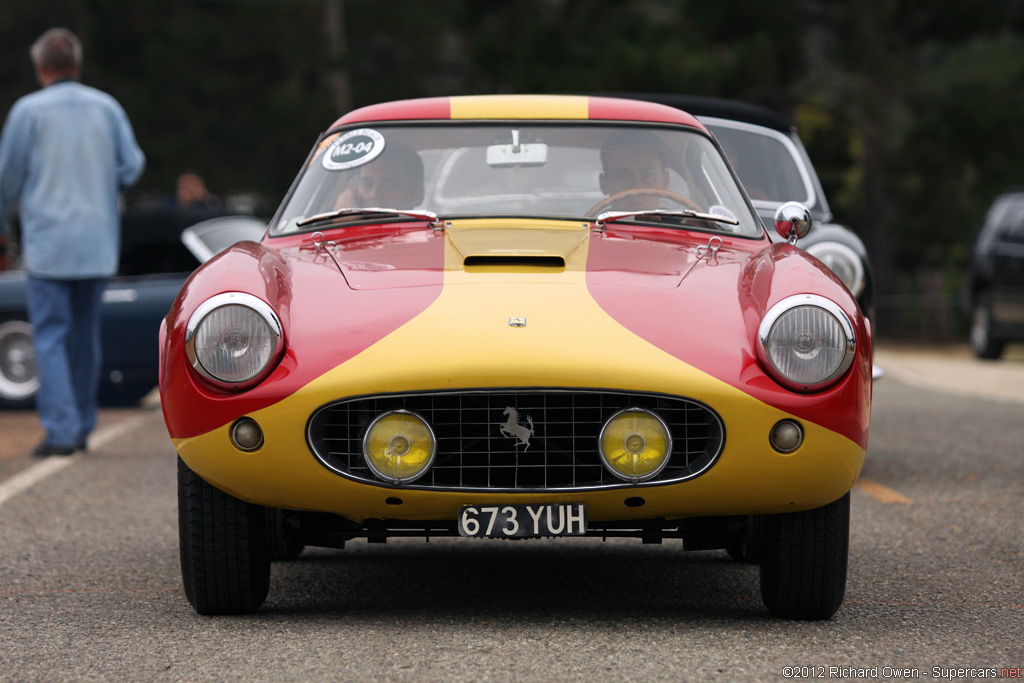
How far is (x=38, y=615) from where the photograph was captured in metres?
4.15

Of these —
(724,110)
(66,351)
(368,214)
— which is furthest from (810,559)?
(66,351)

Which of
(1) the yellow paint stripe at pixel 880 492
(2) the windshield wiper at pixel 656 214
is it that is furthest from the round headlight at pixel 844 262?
(2) the windshield wiper at pixel 656 214

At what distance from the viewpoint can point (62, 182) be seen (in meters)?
7.82

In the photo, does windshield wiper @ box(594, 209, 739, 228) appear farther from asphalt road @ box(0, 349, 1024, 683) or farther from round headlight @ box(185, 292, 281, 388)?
round headlight @ box(185, 292, 281, 388)

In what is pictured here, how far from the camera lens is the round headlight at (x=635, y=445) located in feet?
12.0

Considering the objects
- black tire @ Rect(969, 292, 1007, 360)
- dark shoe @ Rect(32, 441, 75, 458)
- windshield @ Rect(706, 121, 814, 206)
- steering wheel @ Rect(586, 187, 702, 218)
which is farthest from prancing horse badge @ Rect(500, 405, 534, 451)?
black tire @ Rect(969, 292, 1007, 360)

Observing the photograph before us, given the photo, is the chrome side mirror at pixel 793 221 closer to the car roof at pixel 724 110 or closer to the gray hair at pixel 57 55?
the car roof at pixel 724 110

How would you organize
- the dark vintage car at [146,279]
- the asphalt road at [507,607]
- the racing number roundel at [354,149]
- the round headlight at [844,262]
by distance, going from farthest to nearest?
the dark vintage car at [146,279] < the round headlight at [844,262] < the racing number roundel at [354,149] < the asphalt road at [507,607]

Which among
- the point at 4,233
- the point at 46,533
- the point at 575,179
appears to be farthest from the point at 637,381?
the point at 4,233

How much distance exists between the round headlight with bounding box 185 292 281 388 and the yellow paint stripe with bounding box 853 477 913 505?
325 centimetres

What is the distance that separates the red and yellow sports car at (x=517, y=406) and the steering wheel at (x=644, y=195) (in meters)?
0.55

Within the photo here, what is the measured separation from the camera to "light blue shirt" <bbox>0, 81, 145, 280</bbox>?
7695 millimetres

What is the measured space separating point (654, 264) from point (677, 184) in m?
0.71

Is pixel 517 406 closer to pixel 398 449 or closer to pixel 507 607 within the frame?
pixel 398 449
